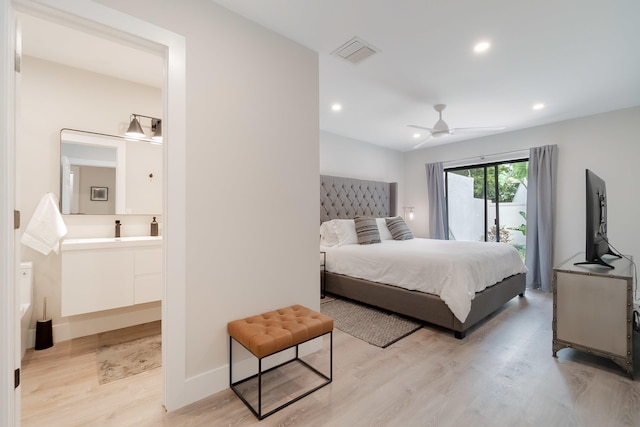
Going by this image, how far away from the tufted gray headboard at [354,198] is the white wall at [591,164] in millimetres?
1998

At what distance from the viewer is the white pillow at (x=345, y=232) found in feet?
13.6

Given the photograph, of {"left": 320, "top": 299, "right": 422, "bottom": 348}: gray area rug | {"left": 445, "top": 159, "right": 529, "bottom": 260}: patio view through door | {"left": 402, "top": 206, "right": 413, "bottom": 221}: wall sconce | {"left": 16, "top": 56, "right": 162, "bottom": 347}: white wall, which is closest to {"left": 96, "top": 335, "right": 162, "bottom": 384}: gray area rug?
{"left": 16, "top": 56, "right": 162, "bottom": 347}: white wall

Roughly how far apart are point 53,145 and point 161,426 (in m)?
2.49

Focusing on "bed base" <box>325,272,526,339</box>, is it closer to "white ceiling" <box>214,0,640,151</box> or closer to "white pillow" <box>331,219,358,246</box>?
"white pillow" <box>331,219,358,246</box>

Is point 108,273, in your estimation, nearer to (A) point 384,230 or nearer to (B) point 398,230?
(A) point 384,230

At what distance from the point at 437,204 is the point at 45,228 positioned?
566 centimetres

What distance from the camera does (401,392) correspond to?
1.83 meters

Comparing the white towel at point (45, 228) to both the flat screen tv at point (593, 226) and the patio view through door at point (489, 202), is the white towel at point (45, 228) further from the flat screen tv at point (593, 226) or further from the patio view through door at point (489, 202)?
the patio view through door at point (489, 202)

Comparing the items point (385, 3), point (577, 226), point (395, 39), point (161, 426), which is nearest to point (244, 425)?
point (161, 426)

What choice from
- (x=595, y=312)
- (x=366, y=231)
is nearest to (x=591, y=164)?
(x=595, y=312)

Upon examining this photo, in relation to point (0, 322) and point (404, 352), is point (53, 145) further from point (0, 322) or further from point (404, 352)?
point (404, 352)

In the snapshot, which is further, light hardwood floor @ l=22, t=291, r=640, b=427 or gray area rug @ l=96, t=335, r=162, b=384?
gray area rug @ l=96, t=335, r=162, b=384

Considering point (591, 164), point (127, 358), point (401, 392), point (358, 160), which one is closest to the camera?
point (401, 392)

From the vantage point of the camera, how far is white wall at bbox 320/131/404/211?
485cm
